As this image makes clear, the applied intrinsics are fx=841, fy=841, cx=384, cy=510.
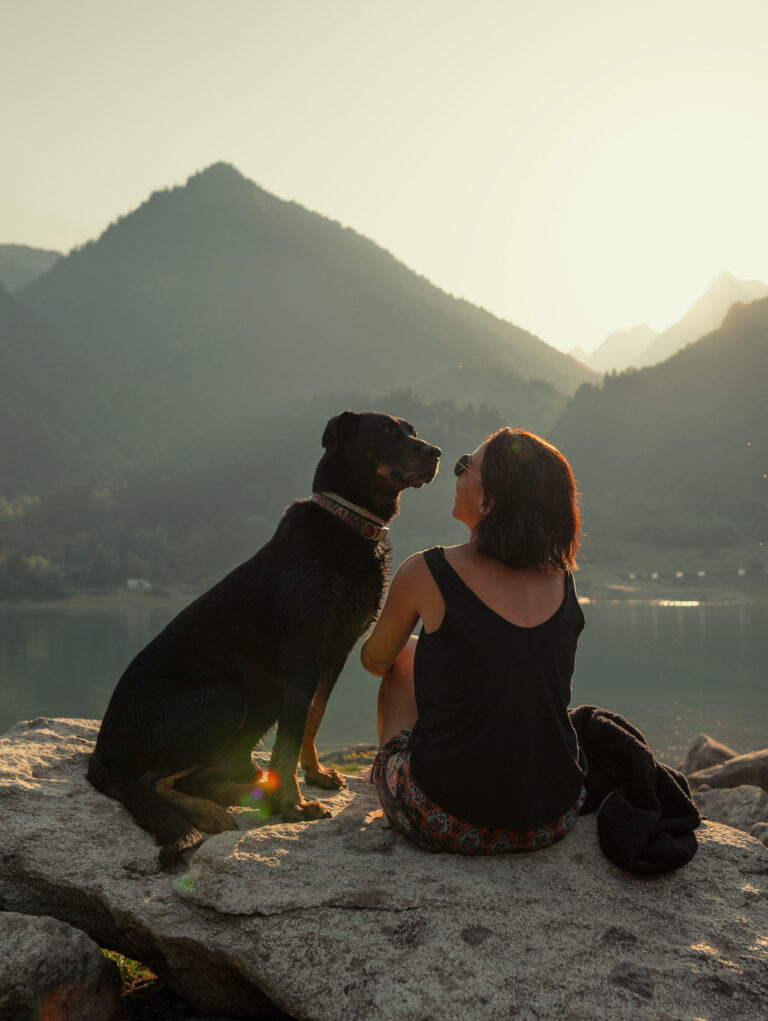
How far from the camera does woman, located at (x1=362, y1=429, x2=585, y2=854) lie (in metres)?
3.73

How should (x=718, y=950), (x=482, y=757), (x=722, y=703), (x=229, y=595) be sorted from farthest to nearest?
(x=722, y=703) → (x=229, y=595) → (x=482, y=757) → (x=718, y=950)

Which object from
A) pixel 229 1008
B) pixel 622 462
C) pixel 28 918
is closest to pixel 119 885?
pixel 28 918

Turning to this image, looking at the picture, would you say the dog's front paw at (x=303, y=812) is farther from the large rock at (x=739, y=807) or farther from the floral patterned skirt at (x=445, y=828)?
the large rock at (x=739, y=807)

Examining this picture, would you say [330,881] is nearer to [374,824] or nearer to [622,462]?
[374,824]

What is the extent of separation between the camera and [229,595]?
16.0 feet

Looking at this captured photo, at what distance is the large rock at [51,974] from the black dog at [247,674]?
3.45ft

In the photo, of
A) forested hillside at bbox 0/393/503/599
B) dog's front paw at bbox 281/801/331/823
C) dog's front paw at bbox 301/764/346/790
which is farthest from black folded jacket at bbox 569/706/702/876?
forested hillside at bbox 0/393/503/599

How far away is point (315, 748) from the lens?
5.32 m

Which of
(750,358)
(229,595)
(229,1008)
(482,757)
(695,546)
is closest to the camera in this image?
(229,1008)

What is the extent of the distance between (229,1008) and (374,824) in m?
1.08

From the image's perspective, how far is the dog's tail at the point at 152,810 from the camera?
4.04 meters

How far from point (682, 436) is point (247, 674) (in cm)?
16170

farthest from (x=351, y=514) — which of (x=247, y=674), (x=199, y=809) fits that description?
(x=199, y=809)

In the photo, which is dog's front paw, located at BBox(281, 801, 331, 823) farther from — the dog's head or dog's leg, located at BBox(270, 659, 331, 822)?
the dog's head
